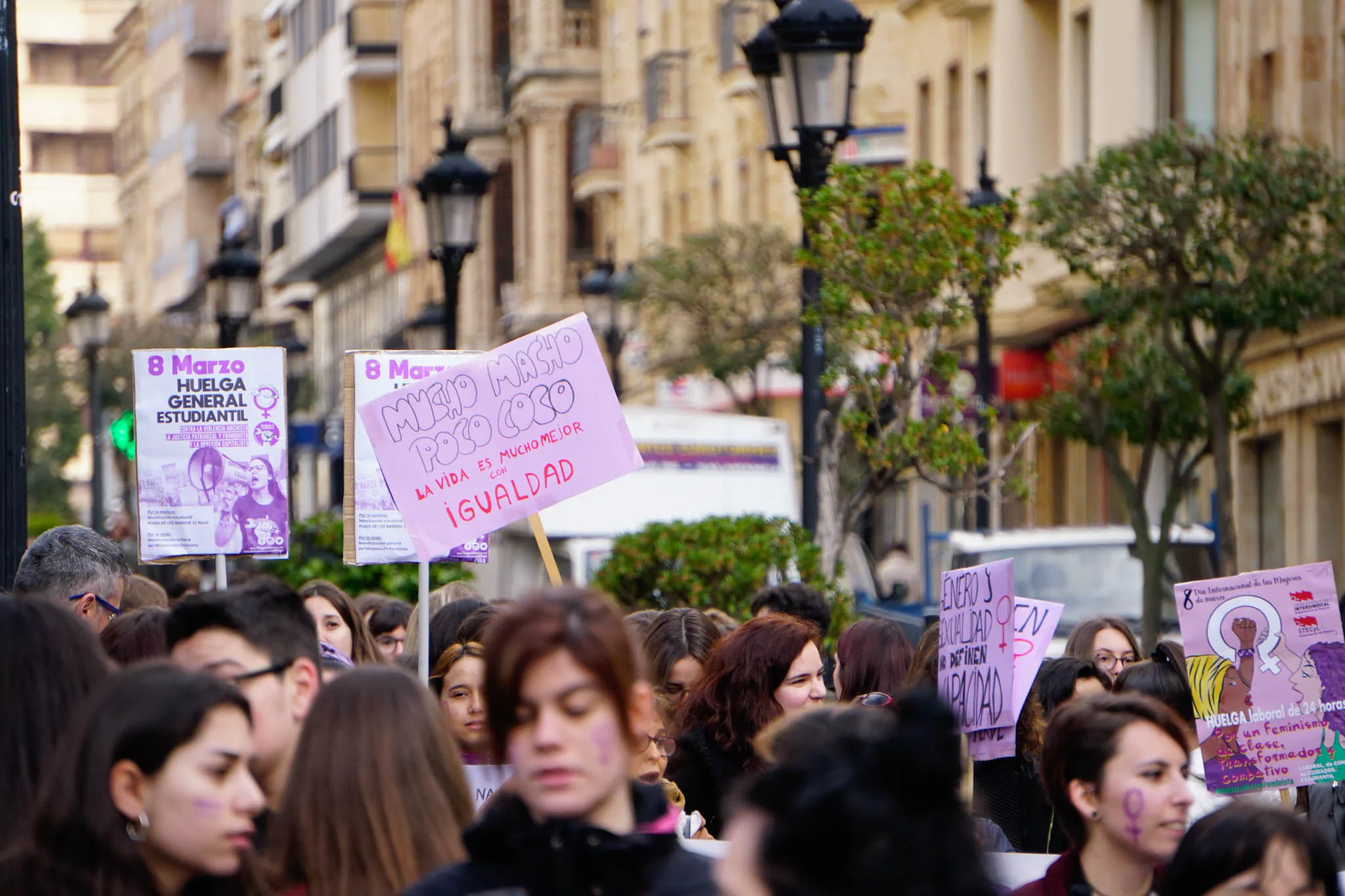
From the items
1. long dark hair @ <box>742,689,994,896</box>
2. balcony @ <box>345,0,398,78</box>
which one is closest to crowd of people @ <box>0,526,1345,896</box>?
long dark hair @ <box>742,689,994,896</box>

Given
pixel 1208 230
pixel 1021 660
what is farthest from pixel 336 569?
pixel 1021 660

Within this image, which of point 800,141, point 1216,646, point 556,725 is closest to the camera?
point 556,725

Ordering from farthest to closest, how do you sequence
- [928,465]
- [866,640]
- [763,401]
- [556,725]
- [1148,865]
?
[763,401], [928,465], [866,640], [1148,865], [556,725]

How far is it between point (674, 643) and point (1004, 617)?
1.99 meters

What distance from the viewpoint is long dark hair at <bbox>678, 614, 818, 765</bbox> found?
7.88 metres

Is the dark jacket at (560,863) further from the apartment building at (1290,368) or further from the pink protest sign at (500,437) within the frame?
the apartment building at (1290,368)

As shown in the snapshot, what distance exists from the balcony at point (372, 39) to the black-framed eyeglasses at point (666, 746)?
2358 inches

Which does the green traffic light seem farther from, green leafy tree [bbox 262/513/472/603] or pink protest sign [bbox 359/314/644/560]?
pink protest sign [bbox 359/314/644/560]

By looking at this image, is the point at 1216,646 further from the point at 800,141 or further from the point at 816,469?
the point at 816,469

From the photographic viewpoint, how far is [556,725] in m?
4.08

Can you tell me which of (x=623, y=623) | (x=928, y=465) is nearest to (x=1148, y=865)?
(x=623, y=623)

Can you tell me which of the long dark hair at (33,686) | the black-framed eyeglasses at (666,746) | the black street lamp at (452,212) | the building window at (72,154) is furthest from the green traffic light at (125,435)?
the building window at (72,154)

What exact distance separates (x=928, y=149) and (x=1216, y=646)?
30292mm

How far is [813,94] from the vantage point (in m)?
13.7
